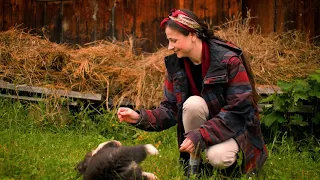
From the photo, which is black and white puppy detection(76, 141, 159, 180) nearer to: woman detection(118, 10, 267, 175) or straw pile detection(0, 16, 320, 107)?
woman detection(118, 10, 267, 175)

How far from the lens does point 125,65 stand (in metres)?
7.88

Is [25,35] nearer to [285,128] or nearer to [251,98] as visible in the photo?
[285,128]

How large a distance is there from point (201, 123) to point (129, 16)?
4935 millimetres

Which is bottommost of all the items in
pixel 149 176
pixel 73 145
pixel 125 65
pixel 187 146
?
pixel 73 145

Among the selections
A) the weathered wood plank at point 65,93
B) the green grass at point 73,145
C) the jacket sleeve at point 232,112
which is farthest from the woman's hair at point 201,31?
the weathered wood plank at point 65,93

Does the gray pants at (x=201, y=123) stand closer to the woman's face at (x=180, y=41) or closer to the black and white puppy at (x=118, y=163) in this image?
the woman's face at (x=180, y=41)

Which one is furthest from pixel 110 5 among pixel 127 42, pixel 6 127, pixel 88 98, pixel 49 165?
pixel 49 165

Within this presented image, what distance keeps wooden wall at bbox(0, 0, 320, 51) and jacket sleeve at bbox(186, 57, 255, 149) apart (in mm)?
3969

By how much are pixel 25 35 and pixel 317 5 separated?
4643mm

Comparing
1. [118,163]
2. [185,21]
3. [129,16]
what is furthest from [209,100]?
[129,16]

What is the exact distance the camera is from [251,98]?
14.1ft

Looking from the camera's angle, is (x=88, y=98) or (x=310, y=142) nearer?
(x=310, y=142)

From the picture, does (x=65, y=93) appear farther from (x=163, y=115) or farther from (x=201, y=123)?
(x=201, y=123)

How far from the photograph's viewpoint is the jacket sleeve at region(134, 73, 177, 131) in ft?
14.8
